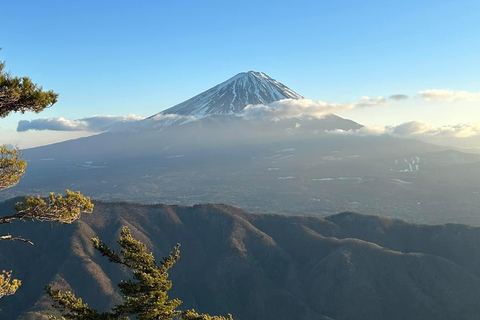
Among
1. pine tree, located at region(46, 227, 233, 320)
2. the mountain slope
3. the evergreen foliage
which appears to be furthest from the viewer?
the mountain slope

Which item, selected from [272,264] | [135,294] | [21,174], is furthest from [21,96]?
[272,264]

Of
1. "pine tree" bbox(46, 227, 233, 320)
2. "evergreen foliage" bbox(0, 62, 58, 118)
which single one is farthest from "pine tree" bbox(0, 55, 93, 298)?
"pine tree" bbox(46, 227, 233, 320)

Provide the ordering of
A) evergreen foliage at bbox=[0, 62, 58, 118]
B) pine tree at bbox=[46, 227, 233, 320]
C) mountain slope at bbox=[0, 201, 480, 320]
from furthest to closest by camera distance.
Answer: mountain slope at bbox=[0, 201, 480, 320], pine tree at bbox=[46, 227, 233, 320], evergreen foliage at bbox=[0, 62, 58, 118]

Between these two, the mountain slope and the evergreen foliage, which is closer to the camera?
the evergreen foliage

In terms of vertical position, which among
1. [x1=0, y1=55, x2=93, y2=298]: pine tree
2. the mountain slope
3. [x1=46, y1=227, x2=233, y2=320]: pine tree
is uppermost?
[x1=0, y1=55, x2=93, y2=298]: pine tree

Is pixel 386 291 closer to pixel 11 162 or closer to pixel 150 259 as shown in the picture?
pixel 150 259

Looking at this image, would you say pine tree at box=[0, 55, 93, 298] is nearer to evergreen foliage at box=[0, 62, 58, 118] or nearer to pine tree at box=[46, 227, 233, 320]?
evergreen foliage at box=[0, 62, 58, 118]
